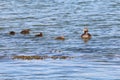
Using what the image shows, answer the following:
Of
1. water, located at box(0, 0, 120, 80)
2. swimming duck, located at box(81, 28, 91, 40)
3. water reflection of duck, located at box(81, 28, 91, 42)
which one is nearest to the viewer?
water, located at box(0, 0, 120, 80)

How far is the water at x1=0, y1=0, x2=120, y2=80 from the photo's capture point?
1075 inches

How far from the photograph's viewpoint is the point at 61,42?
125ft

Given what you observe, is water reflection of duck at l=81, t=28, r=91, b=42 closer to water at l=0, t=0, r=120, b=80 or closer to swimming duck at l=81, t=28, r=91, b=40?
swimming duck at l=81, t=28, r=91, b=40

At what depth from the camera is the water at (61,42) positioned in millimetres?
27312

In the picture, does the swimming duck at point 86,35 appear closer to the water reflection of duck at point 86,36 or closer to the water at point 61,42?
the water reflection of duck at point 86,36

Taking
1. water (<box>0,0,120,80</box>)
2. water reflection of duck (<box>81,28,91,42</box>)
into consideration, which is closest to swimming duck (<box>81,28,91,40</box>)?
water reflection of duck (<box>81,28,91,42</box>)

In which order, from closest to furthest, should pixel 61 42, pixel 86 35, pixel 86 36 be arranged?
pixel 61 42, pixel 86 36, pixel 86 35

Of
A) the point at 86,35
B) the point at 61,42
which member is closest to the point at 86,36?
the point at 86,35

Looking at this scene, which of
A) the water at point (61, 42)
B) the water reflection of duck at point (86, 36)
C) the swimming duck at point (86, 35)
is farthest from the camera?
the swimming duck at point (86, 35)

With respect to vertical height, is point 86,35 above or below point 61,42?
above

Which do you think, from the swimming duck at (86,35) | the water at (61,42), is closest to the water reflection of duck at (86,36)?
the swimming duck at (86,35)

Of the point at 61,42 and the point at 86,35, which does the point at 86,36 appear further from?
the point at 61,42

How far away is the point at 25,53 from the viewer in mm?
33469

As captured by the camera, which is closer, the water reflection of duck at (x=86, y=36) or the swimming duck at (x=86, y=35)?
the water reflection of duck at (x=86, y=36)
